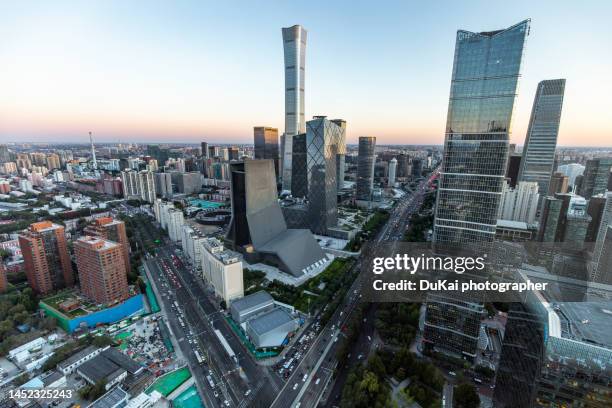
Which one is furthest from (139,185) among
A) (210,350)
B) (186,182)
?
(210,350)

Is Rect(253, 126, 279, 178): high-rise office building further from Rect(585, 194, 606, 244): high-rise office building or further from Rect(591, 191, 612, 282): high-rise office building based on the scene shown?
Rect(591, 191, 612, 282): high-rise office building

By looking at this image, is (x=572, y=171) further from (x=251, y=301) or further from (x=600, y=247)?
(x=251, y=301)

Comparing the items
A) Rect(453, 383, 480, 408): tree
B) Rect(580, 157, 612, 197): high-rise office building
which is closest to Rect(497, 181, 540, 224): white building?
Rect(580, 157, 612, 197): high-rise office building

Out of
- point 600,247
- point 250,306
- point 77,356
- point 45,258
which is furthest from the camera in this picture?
point 45,258

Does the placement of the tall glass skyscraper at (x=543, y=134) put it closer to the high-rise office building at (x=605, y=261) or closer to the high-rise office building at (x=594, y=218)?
the high-rise office building at (x=594, y=218)

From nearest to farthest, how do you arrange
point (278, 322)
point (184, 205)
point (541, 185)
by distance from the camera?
point (278, 322)
point (541, 185)
point (184, 205)

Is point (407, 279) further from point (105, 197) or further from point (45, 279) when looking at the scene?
point (105, 197)

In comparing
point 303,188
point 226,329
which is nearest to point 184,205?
point 303,188
